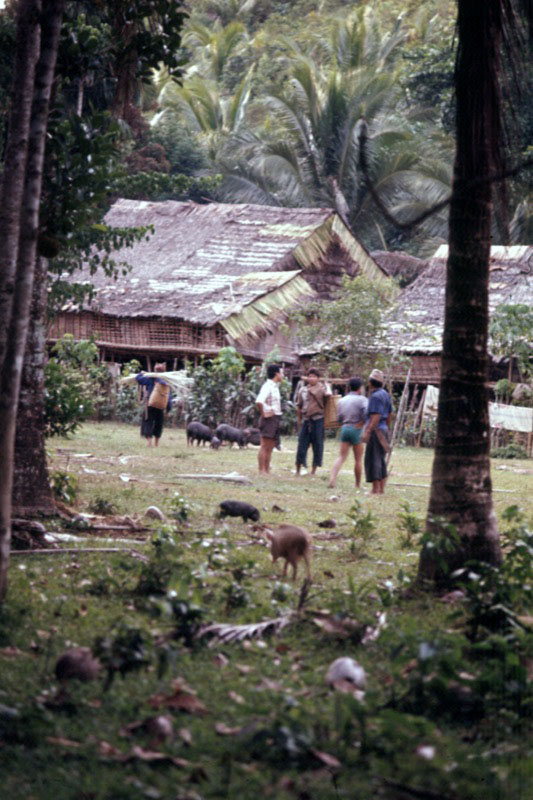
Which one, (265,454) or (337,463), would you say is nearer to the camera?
(337,463)

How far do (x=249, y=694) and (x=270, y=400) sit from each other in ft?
32.5

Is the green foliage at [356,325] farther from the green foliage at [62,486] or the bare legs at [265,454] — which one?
the green foliage at [62,486]

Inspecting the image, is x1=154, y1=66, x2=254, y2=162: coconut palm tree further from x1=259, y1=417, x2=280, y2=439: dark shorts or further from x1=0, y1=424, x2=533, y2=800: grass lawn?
x1=0, y1=424, x2=533, y2=800: grass lawn

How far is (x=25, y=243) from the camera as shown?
455cm

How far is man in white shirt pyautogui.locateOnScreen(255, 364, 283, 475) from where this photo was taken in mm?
13422

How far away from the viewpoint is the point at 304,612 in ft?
15.8

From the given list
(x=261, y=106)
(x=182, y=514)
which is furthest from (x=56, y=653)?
(x=261, y=106)

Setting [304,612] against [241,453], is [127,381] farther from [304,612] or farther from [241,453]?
[304,612]

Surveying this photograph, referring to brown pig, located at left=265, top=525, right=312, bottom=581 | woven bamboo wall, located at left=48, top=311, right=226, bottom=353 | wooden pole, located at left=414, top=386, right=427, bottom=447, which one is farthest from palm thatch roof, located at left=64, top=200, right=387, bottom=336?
brown pig, located at left=265, top=525, right=312, bottom=581

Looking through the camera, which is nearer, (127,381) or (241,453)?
(241,453)

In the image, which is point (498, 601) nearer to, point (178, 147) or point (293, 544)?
point (293, 544)

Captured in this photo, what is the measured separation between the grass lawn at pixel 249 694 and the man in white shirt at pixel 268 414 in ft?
23.8

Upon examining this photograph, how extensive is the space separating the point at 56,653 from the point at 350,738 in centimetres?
142

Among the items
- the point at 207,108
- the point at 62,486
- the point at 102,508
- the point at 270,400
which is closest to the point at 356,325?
the point at 270,400
